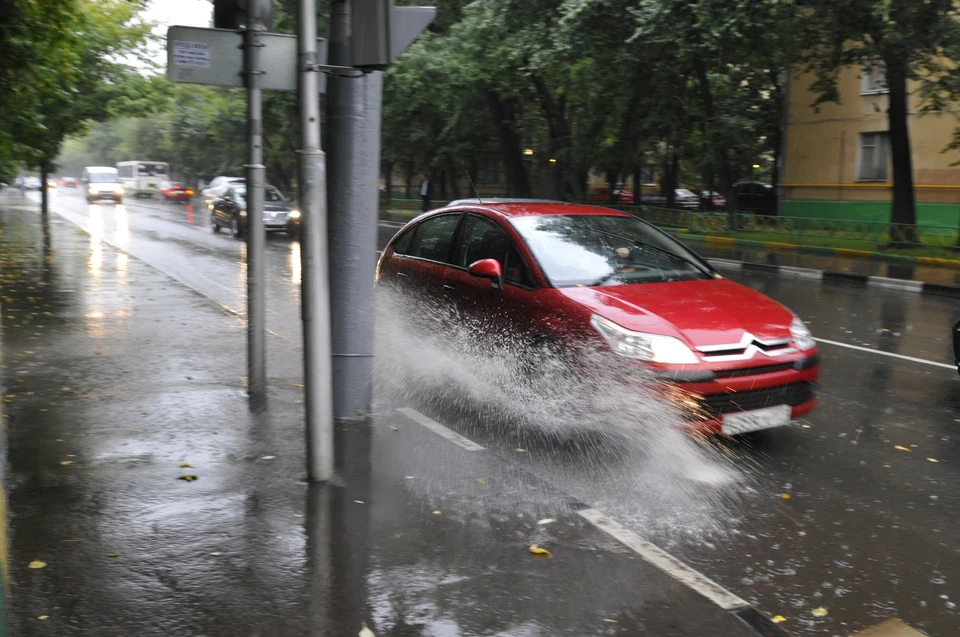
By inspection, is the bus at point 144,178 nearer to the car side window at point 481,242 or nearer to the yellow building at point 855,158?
the yellow building at point 855,158

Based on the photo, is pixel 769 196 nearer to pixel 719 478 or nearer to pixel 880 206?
pixel 880 206

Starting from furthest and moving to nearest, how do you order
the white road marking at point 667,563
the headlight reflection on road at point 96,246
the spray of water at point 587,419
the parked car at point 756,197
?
the parked car at point 756,197
the headlight reflection on road at point 96,246
the spray of water at point 587,419
the white road marking at point 667,563

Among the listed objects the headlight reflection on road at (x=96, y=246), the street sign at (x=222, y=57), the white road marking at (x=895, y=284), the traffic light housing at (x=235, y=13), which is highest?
the traffic light housing at (x=235, y=13)

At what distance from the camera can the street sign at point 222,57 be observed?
615 cm

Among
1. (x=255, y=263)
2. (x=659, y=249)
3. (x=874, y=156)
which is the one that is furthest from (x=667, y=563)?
(x=874, y=156)

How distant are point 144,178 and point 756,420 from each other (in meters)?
73.0

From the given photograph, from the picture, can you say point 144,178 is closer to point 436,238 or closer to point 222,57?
point 436,238

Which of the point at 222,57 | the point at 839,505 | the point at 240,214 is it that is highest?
the point at 222,57

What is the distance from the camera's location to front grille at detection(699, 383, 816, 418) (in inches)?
221

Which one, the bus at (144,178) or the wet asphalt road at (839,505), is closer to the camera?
the wet asphalt road at (839,505)

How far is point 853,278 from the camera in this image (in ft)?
61.9

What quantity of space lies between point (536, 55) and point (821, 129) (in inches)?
Result: 602

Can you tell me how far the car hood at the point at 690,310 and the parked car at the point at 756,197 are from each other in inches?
1249

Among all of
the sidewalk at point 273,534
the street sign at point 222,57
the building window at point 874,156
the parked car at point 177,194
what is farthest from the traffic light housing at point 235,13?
the parked car at point 177,194
